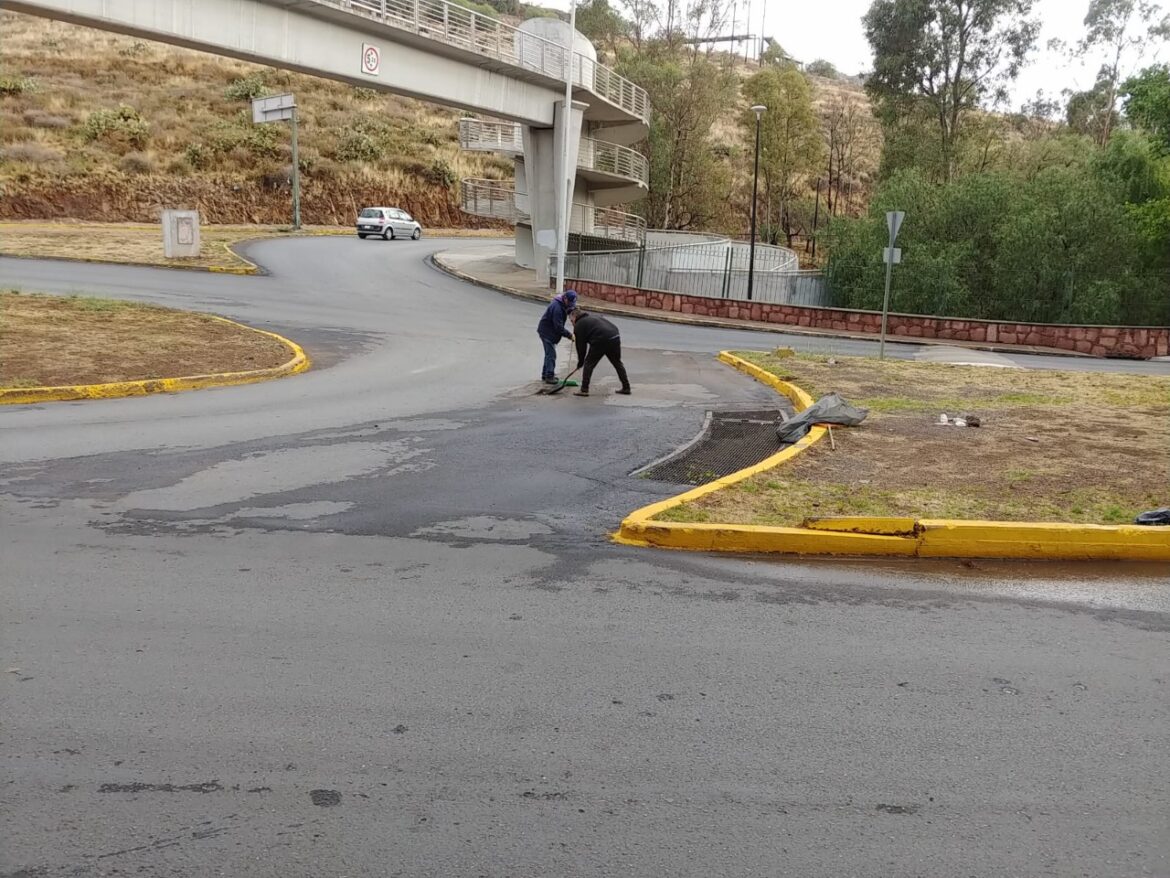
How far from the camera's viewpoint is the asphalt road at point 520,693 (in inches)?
127

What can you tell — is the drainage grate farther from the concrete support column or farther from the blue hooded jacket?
the concrete support column

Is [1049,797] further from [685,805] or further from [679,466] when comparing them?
[679,466]

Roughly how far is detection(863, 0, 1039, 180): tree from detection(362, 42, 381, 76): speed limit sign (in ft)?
110

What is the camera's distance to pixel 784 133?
203 feet

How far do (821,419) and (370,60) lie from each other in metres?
19.2

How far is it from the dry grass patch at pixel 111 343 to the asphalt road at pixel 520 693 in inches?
191

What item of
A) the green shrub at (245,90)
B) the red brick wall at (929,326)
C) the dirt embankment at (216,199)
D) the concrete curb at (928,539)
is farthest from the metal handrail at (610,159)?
the green shrub at (245,90)

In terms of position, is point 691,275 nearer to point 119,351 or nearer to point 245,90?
point 119,351

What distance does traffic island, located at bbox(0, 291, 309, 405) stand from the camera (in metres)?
12.3

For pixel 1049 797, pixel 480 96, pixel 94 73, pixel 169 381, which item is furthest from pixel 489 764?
pixel 94 73

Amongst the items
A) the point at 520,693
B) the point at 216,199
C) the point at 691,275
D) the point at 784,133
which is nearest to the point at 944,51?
the point at 784,133

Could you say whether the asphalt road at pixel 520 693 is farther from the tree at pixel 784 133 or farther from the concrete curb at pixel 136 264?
the tree at pixel 784 133

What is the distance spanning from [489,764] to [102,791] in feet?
4.49

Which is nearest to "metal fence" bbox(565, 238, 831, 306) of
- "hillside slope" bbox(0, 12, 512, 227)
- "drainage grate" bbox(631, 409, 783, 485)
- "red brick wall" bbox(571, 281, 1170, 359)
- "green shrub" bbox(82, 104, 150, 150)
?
"red brick wall" bbox(571, 281, 1170, 359)
